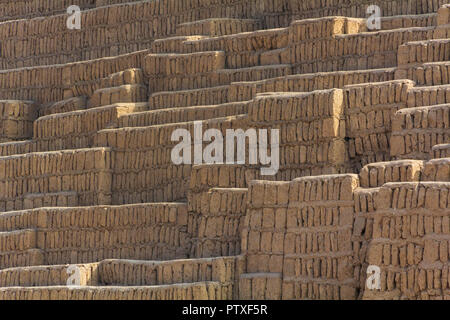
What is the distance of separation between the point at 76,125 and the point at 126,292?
5.05m

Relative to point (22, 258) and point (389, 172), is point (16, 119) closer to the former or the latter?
point (22, 258)

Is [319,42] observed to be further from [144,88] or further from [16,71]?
[16,71]

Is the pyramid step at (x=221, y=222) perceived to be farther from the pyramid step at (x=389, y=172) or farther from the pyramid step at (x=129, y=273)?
the pyramid step at (x=389, y=172)

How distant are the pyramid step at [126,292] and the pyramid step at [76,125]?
13.2 ft

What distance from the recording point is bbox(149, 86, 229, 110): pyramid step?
24.6 meters

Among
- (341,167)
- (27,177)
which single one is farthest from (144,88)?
(341,167)

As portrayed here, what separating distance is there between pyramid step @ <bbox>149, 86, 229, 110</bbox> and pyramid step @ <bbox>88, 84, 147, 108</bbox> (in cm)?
59

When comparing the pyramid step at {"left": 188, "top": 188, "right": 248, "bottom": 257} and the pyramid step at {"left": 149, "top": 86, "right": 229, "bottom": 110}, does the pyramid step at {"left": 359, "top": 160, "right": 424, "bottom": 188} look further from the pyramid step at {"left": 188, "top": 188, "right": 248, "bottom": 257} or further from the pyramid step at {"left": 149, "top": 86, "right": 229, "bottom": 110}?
the pyramid step at {"left": 149, "top": 86, "right": 229, "bottom": 110}

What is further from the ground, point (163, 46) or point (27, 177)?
point (163, 46)

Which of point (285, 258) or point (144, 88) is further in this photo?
point (144, 88)

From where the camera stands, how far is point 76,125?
25.7 meters
